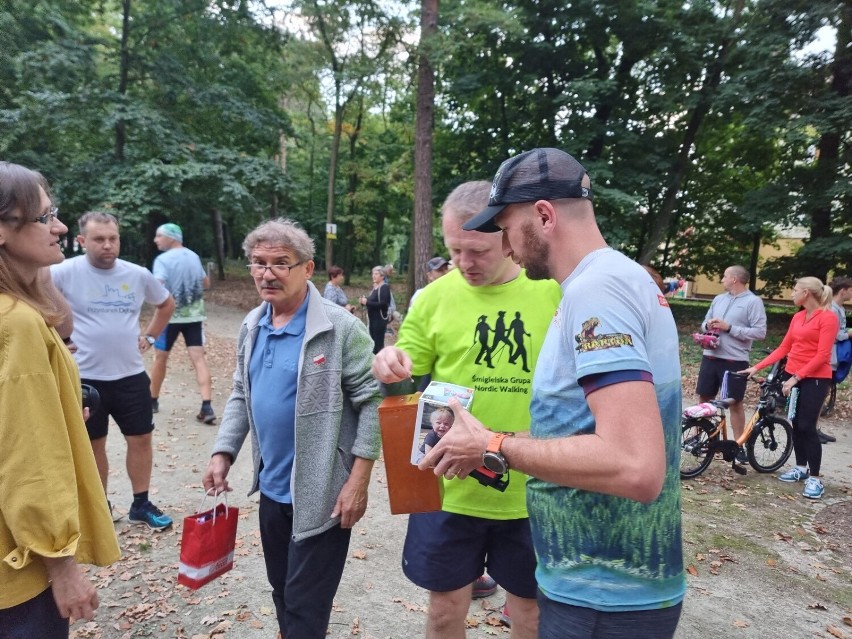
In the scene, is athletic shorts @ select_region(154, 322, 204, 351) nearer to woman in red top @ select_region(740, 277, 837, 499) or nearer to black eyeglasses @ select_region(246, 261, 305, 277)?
black eyeglasses @ select_region(246, 261, 305, 277)

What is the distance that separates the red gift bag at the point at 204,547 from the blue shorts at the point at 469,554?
87 cm

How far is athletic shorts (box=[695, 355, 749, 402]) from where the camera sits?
21.4 feet

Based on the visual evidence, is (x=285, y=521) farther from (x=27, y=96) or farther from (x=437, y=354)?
(x=27, y=96)

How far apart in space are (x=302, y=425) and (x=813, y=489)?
18.5ft

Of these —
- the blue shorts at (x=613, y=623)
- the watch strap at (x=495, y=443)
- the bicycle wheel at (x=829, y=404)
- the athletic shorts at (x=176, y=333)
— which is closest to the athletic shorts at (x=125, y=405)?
the athletic shorts at (x=176, y=333)

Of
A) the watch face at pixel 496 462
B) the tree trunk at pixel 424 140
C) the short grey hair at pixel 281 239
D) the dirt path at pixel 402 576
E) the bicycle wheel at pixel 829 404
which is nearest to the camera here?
the watch face at pixel 496 462

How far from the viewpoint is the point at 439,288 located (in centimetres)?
259

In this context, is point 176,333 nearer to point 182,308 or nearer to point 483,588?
point 182,308

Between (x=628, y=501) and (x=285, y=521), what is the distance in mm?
1711

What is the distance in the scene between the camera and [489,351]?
7.87ft

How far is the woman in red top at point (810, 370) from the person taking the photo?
579 centimetres

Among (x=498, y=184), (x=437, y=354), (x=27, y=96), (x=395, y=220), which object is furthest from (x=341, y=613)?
(x=395, y=220)

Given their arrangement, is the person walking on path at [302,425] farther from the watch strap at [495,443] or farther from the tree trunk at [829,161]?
the tree trunk at [829,161]

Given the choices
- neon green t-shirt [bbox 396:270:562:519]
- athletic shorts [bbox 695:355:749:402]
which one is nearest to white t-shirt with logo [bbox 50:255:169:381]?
neon green t-shirt [bbox 396:270:562:519]
